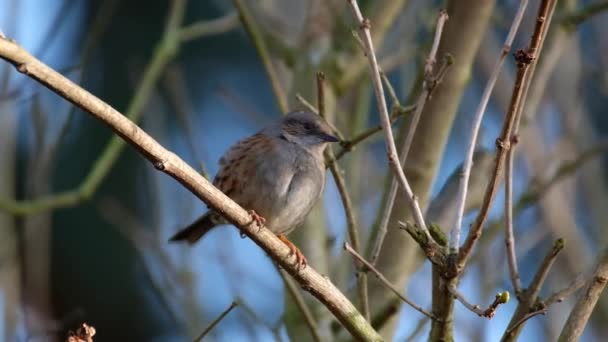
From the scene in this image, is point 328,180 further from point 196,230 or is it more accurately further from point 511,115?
point 511,115

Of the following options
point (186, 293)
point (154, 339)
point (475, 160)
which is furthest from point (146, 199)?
point (475, 160)

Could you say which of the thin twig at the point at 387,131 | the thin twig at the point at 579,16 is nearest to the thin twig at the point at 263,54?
the thin twig at the point at 579,16

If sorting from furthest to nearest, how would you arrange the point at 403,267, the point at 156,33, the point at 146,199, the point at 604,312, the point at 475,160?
the point at 156,33 → the point at 146,199 → the point at 604,312 → the point at 475,160 → the point at 403,267

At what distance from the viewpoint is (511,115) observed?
9.89ft

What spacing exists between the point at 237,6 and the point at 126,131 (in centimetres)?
287

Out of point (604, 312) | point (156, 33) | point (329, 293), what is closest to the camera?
point (329, 293)

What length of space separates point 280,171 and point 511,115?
2.29 metres

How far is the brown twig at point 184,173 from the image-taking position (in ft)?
9.01

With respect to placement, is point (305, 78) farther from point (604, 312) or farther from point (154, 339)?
point (154, 339)

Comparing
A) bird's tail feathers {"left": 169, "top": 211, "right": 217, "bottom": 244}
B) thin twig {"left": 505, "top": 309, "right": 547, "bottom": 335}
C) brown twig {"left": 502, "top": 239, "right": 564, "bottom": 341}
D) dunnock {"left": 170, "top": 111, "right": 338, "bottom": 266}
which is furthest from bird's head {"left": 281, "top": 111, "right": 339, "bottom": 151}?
thin twig {"left": 505, "top": 309, "right": 547, "bottom": 335}

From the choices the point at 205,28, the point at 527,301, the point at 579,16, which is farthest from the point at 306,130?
the point at 527,301

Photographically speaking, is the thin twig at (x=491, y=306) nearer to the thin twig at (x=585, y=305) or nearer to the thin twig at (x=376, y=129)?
the thin twig at (x=585, y=305)

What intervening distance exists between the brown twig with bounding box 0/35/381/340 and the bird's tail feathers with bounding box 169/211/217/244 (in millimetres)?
1938

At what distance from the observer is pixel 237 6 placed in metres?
5.64
